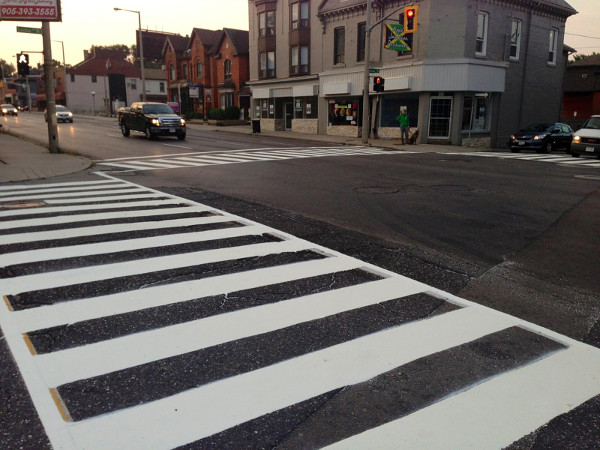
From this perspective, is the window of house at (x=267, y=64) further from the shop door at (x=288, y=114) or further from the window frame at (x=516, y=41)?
the window frame at (x=516, y=41)

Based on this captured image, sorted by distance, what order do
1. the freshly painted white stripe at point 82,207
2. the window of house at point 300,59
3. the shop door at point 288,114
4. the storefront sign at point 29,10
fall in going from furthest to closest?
the shop door at point 288,114 → the window of house at point 300,59 → the storefront sign at point 29,10 → the freshly painted white stripe at point 82,207

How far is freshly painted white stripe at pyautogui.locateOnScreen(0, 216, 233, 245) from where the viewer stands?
23.0 ft

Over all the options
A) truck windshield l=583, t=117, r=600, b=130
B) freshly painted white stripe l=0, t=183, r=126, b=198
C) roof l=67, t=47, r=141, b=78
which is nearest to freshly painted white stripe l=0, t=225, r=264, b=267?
freshly painted white stripe l=0, t=183, r=126, b=198

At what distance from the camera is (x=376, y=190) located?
11.5 metres

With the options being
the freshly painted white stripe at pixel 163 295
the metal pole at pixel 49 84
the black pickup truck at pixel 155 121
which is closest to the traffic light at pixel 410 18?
the black pickup truck at pixel 155 121

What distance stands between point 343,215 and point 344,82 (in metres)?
26.9

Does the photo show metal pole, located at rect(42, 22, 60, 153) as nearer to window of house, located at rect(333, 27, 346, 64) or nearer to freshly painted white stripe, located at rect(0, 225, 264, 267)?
freshly painted white stripe, located at rect(0, 225, 264, 267)

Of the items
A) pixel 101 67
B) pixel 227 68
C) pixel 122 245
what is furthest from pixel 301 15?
pixel 101 67

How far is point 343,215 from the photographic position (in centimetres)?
885

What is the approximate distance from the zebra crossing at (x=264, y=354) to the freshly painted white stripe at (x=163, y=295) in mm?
22

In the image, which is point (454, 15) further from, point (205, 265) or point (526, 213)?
point (205, 265)

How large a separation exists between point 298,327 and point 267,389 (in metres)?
0.98

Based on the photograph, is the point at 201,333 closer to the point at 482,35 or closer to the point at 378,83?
the point at 378,83

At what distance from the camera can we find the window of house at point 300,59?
39.0 meters
